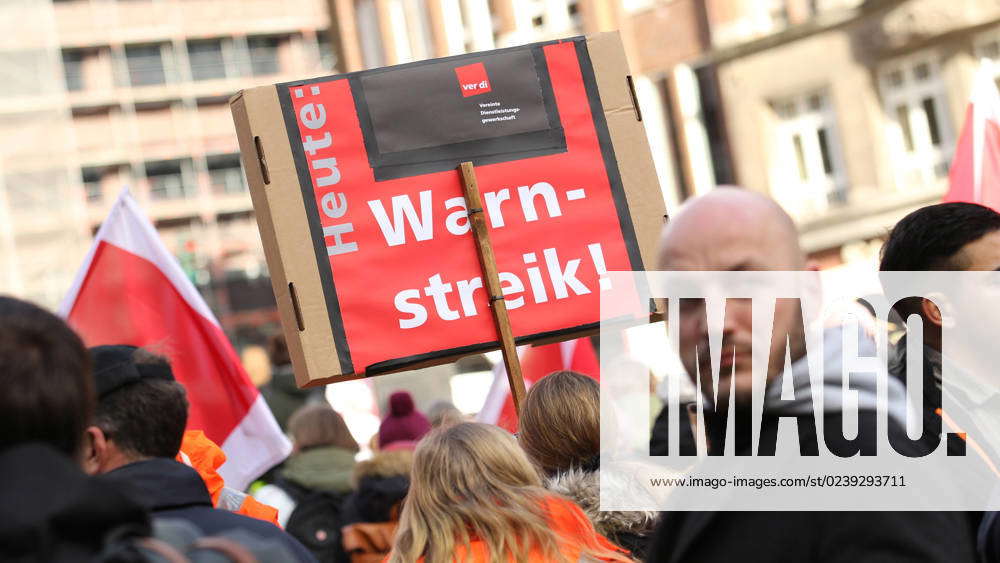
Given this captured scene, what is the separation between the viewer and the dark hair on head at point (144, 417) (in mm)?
2846

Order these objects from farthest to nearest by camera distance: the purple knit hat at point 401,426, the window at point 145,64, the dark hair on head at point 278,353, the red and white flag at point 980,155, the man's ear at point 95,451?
the window at point 145,64, the dark hair on head at point 278,353, the purple knit hat at point 401,426, the red and white flag at point 980,155, the man's ear at point 95,451

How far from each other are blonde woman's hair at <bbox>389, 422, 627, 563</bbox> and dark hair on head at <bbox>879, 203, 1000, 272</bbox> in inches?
39.4

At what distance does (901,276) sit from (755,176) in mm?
19034

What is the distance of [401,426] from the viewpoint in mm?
6512

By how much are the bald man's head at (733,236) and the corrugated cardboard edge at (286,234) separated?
92.1 inches

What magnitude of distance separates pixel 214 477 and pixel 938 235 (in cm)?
219

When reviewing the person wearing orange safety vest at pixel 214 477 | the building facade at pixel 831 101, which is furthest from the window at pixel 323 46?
the person wearing orange safety vest at pixel 214 477

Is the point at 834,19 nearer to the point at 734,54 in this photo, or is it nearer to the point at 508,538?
the point at 734,54

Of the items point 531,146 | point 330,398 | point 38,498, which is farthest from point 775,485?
point 330,398

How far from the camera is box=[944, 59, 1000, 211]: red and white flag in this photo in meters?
5.49

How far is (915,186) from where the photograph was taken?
20.1m

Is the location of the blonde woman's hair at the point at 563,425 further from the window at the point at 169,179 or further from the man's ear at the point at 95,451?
the window at the point at 169,179

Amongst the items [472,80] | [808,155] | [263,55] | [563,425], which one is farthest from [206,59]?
[563,425]

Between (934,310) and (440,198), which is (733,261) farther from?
(440,198)
